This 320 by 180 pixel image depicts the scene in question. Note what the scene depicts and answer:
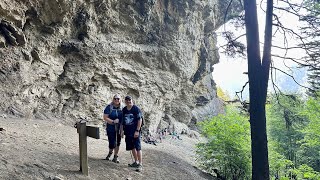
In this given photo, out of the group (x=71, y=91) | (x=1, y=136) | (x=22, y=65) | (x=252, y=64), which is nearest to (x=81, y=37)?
(x=71, y=91)

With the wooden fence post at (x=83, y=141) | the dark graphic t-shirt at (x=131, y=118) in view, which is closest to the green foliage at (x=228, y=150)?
the dark graphic t-shirt at (x=131, y=118)

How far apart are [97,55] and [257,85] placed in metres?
11.1

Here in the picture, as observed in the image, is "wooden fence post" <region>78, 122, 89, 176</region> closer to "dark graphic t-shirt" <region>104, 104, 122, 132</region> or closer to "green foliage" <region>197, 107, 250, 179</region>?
"dark graphic t-shirt" <region>104, 104, 122, 132</region>

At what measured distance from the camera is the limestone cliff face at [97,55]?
40.9 ft

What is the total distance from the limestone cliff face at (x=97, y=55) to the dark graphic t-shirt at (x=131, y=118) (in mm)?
4215

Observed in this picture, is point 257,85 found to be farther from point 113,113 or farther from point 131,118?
point 113,113

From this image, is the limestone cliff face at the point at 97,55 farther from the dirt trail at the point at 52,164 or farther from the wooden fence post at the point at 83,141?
the wooden fence post at the point at 83,141

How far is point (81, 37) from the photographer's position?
16125mm

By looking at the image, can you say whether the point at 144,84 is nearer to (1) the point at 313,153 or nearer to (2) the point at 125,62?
(2) the point at 125,62

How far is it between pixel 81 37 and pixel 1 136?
32.3 ft

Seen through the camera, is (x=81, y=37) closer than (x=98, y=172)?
No

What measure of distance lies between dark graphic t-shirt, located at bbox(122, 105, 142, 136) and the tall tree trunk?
9.24 ft

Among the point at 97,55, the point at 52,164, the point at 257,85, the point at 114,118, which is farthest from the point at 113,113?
the point at 97,55

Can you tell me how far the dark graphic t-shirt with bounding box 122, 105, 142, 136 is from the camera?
7156 mm
